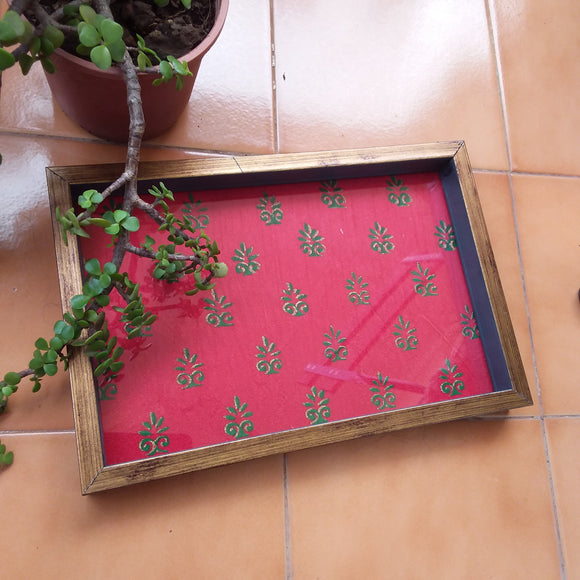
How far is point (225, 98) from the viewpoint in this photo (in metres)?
0.79

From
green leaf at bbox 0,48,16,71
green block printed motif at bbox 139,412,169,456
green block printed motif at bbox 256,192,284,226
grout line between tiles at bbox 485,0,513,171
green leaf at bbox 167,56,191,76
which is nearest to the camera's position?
green leaf at bbox 0,48,16,71

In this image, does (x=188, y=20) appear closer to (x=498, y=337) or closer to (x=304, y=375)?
(x=304, y=375)

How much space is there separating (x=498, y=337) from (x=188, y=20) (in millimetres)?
588

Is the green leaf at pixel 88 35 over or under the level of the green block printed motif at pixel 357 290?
over

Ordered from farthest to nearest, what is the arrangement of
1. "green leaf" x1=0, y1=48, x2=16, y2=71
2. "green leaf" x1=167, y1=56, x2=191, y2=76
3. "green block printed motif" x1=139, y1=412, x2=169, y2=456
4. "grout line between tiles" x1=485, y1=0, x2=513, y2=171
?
1. "grout line between tiles" x1=485, y1=0, x2=513, y2=171
2. "green block printed motif" x1=139, y1=412, x2=169, y2=456
3. "green leaf" x1=167, y1=56, x2=191, y2=76
4. "green leaf" x1=0, y1=48, x2=16, y2=71

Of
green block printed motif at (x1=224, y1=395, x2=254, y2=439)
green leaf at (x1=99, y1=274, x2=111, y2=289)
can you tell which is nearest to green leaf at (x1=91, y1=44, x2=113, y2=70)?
green leaf at (x1=99, y1=274, x2=111, y2=289)

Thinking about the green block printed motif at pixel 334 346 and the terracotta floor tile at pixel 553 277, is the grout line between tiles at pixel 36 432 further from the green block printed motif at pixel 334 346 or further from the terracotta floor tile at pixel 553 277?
the terracotta floor tile at pixel 553 277

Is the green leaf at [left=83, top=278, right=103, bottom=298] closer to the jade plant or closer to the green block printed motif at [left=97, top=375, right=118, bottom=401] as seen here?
the jade plant

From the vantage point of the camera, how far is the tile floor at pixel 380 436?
645mm

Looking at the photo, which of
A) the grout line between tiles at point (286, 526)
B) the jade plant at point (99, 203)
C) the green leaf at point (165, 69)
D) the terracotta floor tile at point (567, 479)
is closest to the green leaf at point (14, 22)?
the jade plant at point (99, 203)

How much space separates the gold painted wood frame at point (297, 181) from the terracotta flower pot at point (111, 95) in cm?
6

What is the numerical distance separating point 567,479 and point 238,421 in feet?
1.66

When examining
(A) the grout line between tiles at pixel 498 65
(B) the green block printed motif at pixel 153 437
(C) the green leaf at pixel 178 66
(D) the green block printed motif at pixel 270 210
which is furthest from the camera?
(A) the grout line between tiles at pixel 498 65

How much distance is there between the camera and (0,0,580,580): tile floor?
645mm
